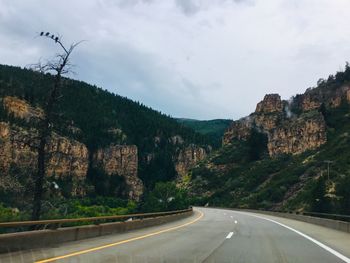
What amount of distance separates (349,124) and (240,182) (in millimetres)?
28056

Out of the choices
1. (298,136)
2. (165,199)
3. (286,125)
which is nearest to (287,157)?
(298,136)

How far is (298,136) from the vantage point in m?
130

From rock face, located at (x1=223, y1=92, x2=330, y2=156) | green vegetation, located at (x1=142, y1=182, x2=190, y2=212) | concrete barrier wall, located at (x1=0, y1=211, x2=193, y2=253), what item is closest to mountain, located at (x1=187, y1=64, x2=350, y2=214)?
rock face, located at (x1=223, y1=92, x2=330, y2=156)

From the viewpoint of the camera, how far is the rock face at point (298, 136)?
121 metres

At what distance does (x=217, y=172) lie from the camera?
5802 inches

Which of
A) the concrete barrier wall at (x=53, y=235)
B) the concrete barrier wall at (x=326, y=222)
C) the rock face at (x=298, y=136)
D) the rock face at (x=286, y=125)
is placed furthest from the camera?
the rock face at (x=286, y=125)

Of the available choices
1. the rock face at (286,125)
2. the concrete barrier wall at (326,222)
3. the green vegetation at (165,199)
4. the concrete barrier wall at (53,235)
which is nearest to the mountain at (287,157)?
the rock face at (286,125)

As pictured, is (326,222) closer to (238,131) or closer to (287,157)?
(287,157)

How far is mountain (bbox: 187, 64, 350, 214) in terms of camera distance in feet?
261

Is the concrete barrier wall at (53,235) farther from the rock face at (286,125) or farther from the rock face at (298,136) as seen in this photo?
the rock face at (286,125)

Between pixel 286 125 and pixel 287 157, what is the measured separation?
694 inches

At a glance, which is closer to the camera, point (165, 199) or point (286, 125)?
point (165, 199)

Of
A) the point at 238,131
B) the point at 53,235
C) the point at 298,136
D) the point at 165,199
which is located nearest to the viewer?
the point at 53,235

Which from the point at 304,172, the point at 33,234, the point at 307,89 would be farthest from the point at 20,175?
the point at 307,89
